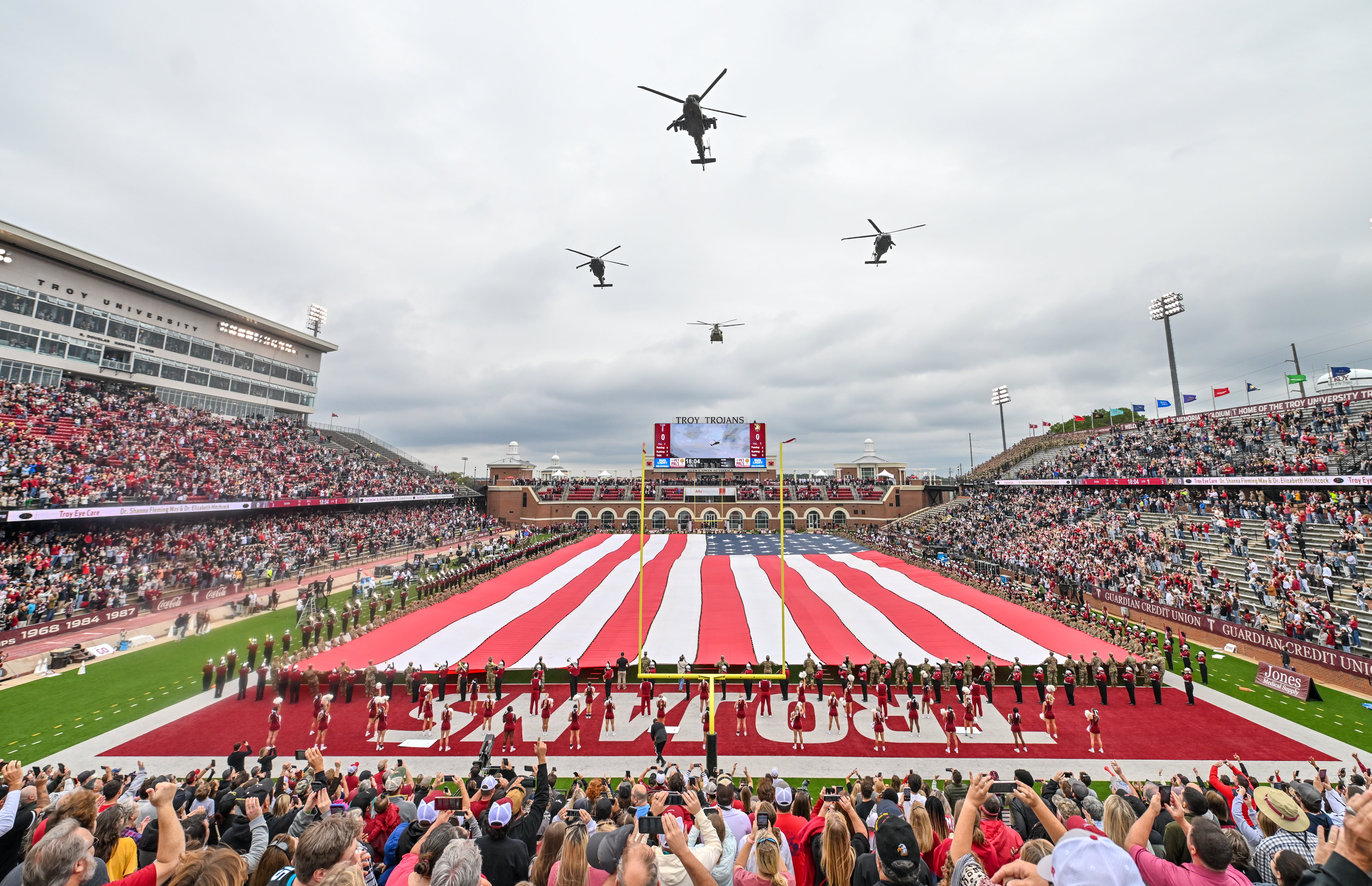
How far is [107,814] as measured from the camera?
3859 millimetres

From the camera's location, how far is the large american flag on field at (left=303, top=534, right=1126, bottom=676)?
17953 mm

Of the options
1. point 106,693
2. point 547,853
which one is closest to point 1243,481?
point 547,853

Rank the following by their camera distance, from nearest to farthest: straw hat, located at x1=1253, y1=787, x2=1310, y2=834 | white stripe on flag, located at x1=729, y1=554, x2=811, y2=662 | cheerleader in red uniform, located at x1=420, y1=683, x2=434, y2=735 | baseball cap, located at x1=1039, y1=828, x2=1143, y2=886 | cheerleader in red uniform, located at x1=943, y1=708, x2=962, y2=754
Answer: baseball cap, located at x1=1039, y1=828, x2=1143, y2=886 < straw hat, located at x1=1253, y1=787, x2=1310, y2=834 < cheerleader in red uniform, located at x1=943, y1=708, x2=962, y2=754 < cheerleader in red uniform, located at x1=420, y1=683, x2=434, y2=735 < white stripe on flag, located at x1=729, y1=554, x2=811, y2=662

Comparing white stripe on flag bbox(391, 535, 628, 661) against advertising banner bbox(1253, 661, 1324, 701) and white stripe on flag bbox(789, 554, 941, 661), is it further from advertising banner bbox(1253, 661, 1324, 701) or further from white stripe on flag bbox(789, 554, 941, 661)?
advertising banner bbox(1253, 661, 1324, 701)

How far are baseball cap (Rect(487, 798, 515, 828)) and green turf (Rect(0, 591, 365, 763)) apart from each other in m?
15.0

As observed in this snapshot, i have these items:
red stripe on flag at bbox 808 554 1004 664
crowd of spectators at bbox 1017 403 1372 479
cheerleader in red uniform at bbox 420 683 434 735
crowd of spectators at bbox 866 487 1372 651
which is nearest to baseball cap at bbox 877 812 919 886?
cheerleader in red uniform at bbox 420 683 434 735

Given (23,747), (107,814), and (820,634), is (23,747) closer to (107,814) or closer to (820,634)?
(107,814)

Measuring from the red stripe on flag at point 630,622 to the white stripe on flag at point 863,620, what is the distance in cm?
636

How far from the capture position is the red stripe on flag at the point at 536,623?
18.2 meters

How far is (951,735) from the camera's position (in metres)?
12.6

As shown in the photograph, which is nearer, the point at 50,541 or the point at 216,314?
the point at 50,541

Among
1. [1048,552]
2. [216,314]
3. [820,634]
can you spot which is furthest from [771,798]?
[216,314]

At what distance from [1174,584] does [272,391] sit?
7051 cm

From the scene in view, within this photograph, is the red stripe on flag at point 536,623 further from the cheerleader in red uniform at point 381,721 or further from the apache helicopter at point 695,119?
the apache helicopter at point 695,119
